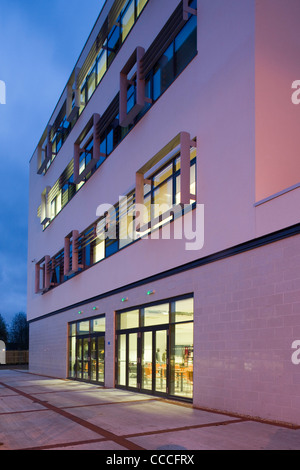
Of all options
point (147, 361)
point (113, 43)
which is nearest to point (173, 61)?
point (113, 43)

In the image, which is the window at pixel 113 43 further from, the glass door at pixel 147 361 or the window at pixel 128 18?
the glass door at pixel 147 361

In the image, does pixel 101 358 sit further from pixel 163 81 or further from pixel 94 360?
pixel 163 81

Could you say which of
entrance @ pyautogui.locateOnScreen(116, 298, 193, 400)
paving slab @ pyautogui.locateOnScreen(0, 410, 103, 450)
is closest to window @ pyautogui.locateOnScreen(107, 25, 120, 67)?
entrance @ pyautogui.locateOnScreen(116, 298, 193, 400)

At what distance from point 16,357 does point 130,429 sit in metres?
42.1

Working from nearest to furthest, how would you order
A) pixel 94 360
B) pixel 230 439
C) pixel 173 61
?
pixel 230 439 → pixel 173 61 → pixel 94 360

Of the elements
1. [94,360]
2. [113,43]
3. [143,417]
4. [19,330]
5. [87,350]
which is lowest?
[19,330]

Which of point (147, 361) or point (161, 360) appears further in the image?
point (147, 361)

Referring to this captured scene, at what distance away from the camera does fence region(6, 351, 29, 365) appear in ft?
155

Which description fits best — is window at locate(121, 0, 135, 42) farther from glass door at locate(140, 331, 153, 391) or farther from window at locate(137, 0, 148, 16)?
glass door at locate(140, 331, 153, 391)
